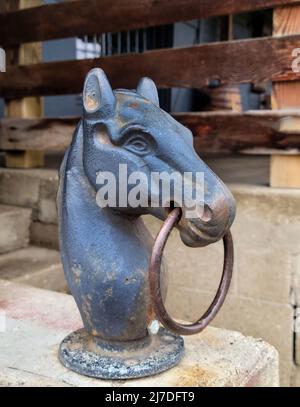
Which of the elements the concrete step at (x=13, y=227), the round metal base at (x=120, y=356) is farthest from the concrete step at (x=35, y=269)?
the round metal base at (x=120, y=356)

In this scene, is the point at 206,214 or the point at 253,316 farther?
the point at 253,316

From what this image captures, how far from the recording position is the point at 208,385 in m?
1.35

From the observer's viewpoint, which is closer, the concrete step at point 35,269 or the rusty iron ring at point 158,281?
the rusty iron ring at point 158,281

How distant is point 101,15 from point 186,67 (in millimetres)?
617

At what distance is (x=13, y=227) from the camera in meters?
3.06

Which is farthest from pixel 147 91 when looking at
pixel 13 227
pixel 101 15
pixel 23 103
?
pixel 23 103

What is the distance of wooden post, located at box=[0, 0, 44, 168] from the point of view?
3326 millimetres

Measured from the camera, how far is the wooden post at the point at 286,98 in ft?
7.84

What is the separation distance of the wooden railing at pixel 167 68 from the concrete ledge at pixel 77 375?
1088 mm

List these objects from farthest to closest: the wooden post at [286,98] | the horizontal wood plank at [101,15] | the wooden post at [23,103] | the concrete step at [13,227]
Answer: the wooden post at [23,103]
the concrete step at [13,227]
the horizontal wood plank at [101,15]
the wooden post at [286,98]

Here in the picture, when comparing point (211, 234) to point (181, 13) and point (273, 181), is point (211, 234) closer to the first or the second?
point (273, 181)

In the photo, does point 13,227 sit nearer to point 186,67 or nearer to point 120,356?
point 186,67

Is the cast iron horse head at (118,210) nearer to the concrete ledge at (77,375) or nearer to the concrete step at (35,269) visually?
the concrete ledge at (77,375)

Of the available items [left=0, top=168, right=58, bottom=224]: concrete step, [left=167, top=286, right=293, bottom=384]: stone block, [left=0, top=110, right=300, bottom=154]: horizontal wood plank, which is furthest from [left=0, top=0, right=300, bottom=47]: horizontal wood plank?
[left=167, top=286, right=293, bottom=384]: stone block
